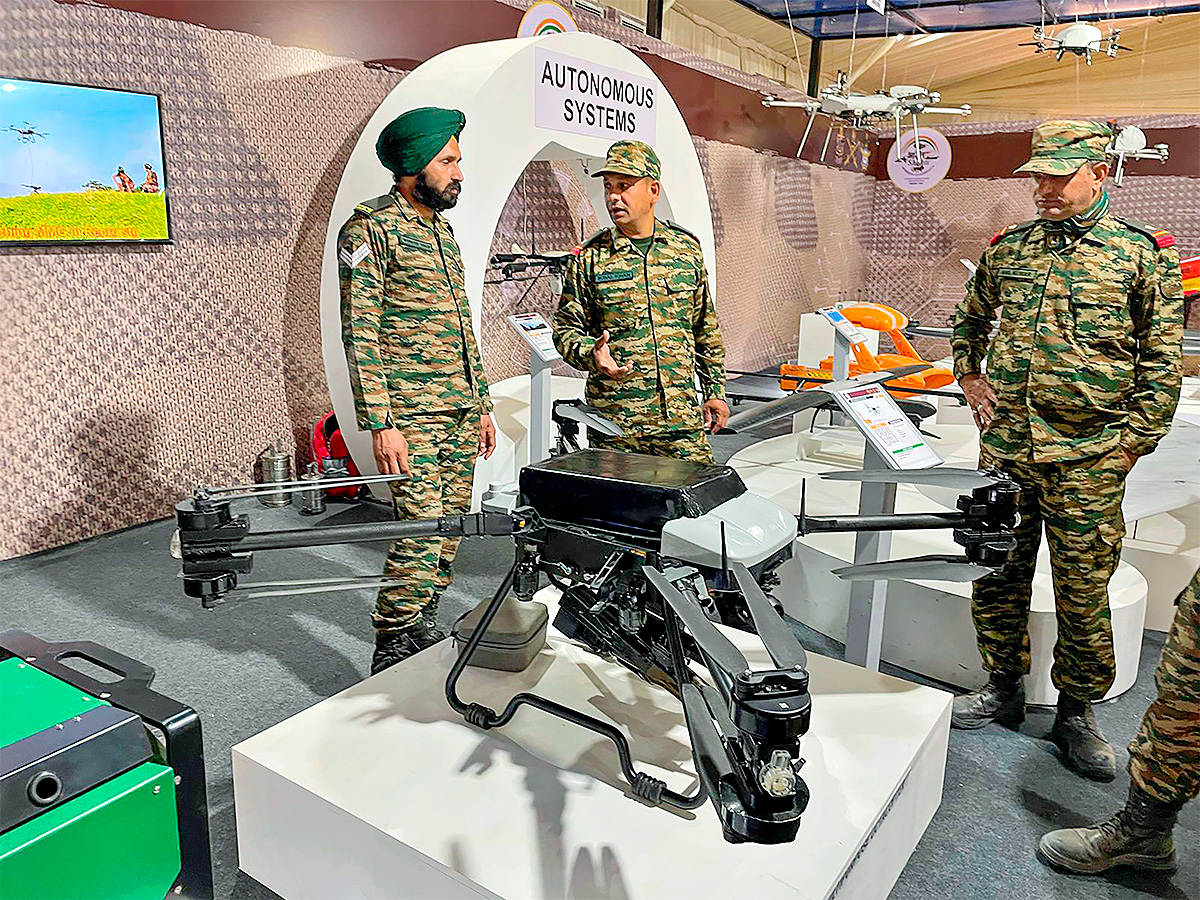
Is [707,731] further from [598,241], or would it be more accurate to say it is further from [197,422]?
[197,422]

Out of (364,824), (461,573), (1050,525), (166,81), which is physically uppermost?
(166,81)

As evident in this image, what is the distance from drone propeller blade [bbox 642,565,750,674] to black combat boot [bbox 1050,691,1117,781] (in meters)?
1.58

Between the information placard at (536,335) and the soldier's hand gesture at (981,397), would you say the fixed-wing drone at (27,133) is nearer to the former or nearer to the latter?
the information placard at (536,335)

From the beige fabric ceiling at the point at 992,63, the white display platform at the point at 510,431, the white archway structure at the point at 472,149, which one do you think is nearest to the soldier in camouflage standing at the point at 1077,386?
the white display platform at the point at 510,431

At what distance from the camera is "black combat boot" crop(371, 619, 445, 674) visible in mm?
2389

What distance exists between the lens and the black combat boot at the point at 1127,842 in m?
1.78

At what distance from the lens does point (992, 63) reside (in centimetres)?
844

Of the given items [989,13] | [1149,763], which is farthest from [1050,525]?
[989,13]

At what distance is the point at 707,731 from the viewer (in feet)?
3.50

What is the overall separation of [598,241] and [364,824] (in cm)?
170

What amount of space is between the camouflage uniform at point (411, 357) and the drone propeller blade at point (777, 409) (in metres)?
0.74

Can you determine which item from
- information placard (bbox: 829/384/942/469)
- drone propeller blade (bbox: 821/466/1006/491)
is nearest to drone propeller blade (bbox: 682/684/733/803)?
drone propeller blade (bbox: 821/466/1006/491)

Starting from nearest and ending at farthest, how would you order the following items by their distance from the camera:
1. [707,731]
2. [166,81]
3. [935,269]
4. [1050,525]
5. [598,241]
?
[707,731]
[1050,525]
[598,241]
[166,81]
[935,269]

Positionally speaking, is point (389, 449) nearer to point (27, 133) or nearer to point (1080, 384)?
point (1080, 384)
